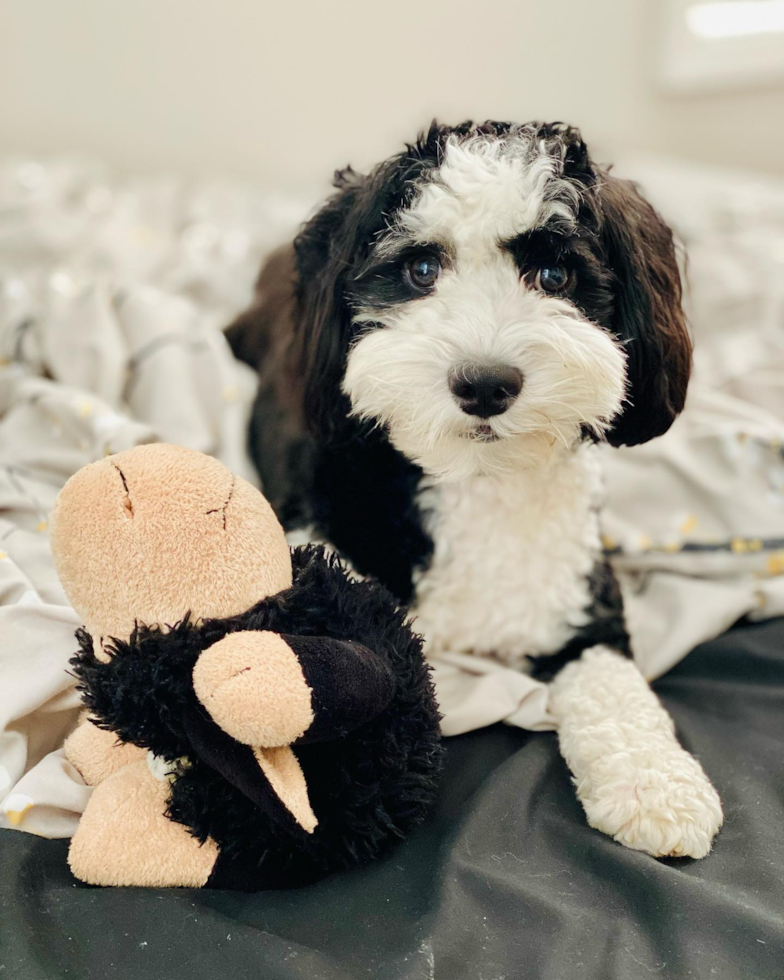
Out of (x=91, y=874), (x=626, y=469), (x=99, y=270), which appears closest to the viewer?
(x=91, y=874)

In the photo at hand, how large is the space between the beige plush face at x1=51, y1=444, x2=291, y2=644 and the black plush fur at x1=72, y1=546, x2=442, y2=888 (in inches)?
0.9

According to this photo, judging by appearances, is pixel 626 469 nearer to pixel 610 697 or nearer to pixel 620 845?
pixel 610 697

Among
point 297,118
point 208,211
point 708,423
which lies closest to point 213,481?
point 708,423

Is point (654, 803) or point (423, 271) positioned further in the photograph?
point (423, 271)

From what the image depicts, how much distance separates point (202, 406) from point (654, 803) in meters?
1.17

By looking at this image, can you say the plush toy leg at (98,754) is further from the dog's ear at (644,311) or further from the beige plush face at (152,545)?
the dog's ear at (644,311)

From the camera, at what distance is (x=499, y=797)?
0.99 m

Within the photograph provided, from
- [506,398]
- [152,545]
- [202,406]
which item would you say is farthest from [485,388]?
[202,406]

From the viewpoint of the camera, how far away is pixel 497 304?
1.06 m

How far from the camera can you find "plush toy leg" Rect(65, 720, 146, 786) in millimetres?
921

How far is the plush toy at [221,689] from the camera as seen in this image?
760mm

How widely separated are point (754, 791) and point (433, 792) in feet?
1.36

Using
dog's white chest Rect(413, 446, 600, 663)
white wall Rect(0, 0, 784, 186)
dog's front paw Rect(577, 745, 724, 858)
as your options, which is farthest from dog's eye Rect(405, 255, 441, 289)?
white wall Rect(0, 0, 784, 186)

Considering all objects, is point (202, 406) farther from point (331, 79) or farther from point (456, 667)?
point (331, 79)
